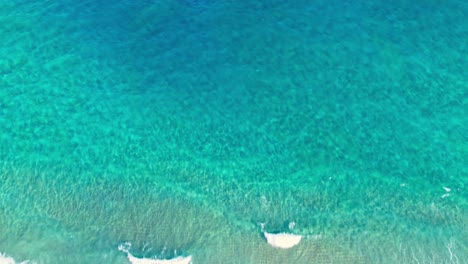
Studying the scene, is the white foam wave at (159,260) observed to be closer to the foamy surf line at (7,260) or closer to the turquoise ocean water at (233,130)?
the turquoise ocean water at (233,130)

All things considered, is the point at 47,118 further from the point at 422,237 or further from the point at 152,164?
the point at 422,237

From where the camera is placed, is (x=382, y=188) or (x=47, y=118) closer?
(x=382, y=188)

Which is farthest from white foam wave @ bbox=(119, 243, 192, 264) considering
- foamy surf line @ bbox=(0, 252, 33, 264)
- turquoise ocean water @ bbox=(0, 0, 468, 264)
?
foamy surf line @ bbox=(0, 252, 33, 264)

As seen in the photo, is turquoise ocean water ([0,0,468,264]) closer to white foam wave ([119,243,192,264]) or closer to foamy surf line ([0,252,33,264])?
foamy surf line ([0,252,33,264])

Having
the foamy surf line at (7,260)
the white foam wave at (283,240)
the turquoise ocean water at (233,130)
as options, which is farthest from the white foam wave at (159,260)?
the foamy surf line at (7,260)

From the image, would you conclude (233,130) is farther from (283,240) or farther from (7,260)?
(7,260)

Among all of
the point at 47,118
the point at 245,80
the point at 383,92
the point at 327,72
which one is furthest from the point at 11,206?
the point at 383,92

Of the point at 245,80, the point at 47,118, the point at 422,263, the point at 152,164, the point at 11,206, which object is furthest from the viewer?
the point at 245,80
